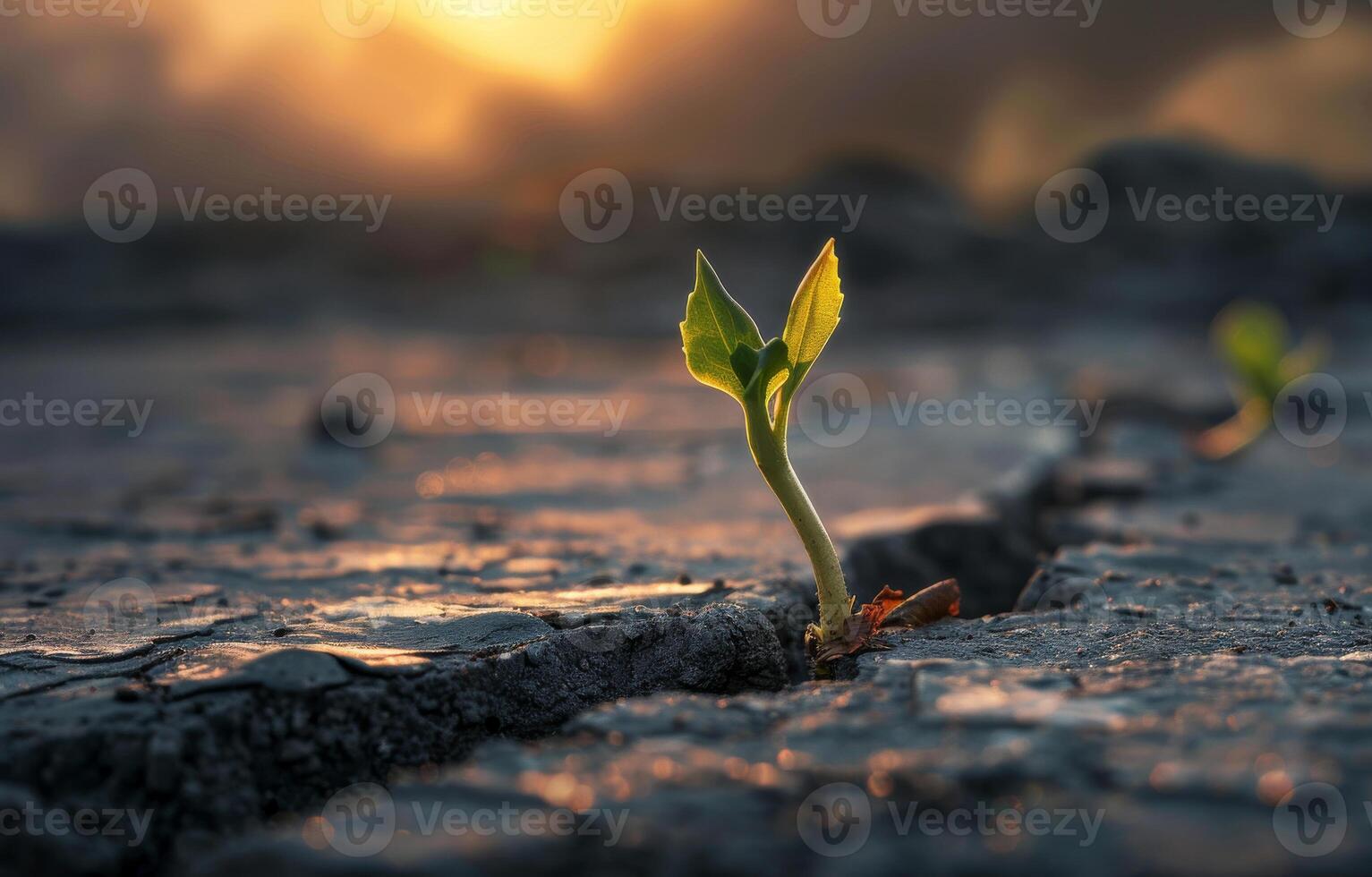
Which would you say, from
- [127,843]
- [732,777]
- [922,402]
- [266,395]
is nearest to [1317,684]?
[732,777]

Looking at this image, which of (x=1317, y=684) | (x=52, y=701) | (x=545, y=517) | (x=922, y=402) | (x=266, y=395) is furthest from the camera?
(x=266, y=395)

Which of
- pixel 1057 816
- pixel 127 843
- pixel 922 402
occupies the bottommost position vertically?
pixel 127 843

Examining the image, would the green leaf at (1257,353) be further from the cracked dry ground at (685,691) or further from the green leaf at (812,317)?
the green leaf at (812,317)

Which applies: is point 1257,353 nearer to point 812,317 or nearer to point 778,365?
point 812,317

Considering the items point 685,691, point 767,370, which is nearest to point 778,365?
point 767,370

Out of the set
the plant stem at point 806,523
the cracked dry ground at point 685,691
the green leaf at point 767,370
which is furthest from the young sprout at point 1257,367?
the green leaf at point 767,370

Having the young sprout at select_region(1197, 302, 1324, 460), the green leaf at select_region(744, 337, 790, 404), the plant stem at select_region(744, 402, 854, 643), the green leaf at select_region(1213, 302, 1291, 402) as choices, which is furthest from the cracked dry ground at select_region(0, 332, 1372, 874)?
the green leaf at select_region(1213, 302, 1291, 402)

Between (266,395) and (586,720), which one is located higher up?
(266,395)

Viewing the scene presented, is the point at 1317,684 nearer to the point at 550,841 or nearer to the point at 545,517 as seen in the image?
the point at 550,841
